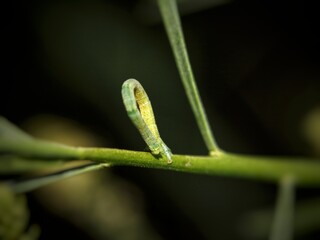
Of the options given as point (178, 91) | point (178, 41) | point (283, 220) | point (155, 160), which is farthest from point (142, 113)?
point (178, 91)

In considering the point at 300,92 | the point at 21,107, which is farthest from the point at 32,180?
the point at 300,92

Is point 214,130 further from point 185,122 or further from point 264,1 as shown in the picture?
point 264,1

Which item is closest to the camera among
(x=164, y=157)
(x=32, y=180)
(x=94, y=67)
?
(x=164, y=157)

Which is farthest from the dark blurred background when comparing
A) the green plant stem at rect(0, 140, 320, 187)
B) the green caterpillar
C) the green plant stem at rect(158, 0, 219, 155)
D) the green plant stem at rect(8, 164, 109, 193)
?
the green caterpillar

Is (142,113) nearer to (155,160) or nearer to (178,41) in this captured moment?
(155,160)

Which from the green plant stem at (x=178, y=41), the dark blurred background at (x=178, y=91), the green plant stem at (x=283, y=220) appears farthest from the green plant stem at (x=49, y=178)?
the dark blurred background at (x=178, y=91)
